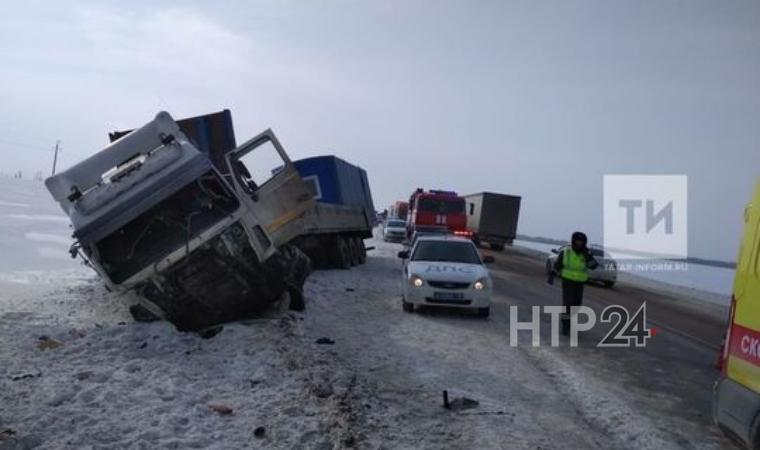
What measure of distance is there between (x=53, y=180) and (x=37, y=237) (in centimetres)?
2004

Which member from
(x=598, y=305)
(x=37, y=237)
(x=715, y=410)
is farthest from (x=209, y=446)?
(x=37, y=237)

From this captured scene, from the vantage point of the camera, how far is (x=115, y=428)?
18.0 ft

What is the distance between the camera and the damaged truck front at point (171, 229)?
8.78 meters

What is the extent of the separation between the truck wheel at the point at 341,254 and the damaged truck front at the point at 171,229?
389 inches

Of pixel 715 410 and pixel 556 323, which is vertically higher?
pixel 715 410

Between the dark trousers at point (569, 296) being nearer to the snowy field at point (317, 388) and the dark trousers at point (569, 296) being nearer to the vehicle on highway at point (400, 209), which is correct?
the snowy field at point (317, 388)

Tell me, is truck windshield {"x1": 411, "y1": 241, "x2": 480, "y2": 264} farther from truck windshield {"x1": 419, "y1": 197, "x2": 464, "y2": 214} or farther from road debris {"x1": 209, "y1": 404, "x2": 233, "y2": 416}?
truck windshield {"x1": 419, "y1": 197, "x2": 464, "y2": 214}

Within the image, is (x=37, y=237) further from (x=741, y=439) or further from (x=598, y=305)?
(x=741, y=439)

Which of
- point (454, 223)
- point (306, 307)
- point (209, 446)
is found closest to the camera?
point (209, 446)

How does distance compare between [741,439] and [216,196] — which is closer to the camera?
[741,439]

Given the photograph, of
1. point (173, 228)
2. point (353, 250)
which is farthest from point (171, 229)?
point (353, 250)

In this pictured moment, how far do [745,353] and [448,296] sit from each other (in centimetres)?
812

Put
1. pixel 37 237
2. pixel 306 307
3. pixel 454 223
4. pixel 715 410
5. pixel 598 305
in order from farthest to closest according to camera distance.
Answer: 1. pixel 454 223
2. pixel 37 237
3. pixel 598 305
4. pixel 306 307
5. pixel 715 410

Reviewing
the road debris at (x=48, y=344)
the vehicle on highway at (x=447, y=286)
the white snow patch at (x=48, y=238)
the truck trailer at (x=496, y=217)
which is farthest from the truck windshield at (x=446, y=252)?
the truck trailer at (x=496, y=217)
